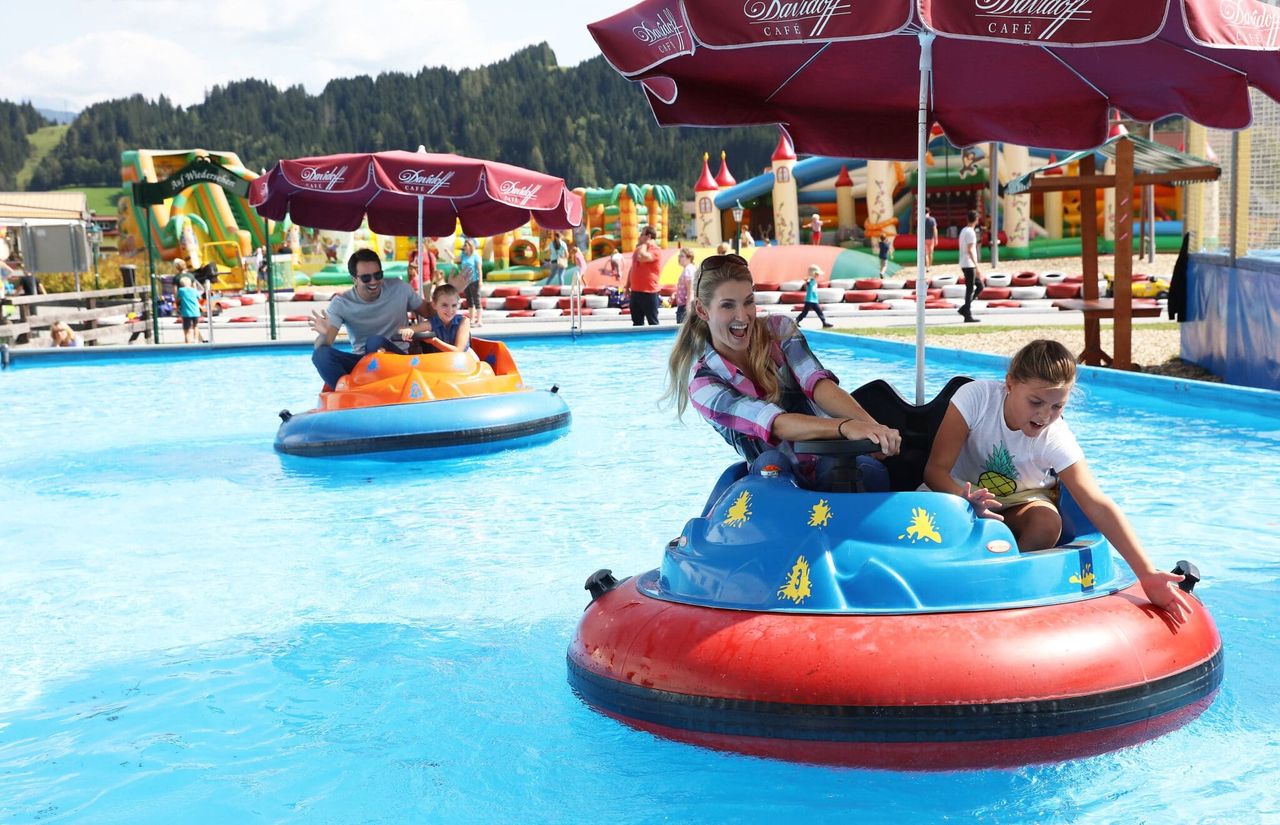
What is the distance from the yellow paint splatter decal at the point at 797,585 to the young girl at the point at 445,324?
587cm

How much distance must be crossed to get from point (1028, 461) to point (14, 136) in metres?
165

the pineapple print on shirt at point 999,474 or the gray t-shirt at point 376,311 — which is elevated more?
the gray t-shirt at point 376,311

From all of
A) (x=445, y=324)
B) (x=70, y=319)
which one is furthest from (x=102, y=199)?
(x=445, y=324)

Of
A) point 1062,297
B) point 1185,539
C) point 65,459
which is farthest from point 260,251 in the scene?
point 1185,539

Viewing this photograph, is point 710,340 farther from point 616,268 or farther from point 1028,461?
point 616,268

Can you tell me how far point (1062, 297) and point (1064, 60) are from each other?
17860mm

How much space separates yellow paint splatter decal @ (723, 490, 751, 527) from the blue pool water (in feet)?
2.23

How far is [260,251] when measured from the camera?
111ft

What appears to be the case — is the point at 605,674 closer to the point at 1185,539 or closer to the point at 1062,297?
the point at 1185,539

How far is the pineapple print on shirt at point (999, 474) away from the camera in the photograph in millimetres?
3818

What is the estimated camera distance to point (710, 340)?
4094mm

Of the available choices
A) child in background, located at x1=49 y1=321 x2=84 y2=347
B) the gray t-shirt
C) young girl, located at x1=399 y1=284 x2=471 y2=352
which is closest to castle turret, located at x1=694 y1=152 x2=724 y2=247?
child in background, located at x1=49 y1=321 x2=84 y2=347

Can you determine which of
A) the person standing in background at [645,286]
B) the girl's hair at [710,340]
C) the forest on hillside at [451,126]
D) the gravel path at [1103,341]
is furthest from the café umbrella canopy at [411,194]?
the forest on hillside at [451,126]

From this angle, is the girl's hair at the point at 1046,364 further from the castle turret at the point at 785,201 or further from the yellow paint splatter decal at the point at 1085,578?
the castle turret at the point at 785,201
